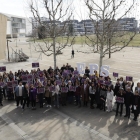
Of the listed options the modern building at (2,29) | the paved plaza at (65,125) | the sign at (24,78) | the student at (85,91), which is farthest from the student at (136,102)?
the modern building at (2,29)

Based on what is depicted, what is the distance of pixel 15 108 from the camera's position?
1005 centimetres

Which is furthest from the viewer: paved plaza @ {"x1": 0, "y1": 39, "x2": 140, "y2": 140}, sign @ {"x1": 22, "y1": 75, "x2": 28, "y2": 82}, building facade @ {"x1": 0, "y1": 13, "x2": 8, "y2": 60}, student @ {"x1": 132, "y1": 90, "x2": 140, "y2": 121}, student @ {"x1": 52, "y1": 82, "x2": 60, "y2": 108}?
building facade @ {"x1": 0, "y1": 13, "x2": 8, "y2": 60}

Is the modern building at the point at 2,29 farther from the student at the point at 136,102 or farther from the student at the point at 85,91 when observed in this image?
the student at the point at 136,102

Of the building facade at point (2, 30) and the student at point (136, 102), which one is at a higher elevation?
the building facade at point (2, 30)

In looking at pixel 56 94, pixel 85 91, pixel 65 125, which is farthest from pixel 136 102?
pixel 56 94

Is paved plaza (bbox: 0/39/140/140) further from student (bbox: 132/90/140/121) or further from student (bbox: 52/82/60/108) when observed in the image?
student (bbox: 132/90/140/121)

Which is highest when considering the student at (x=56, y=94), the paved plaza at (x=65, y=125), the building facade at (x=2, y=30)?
the building facade at (x=2, y=30)

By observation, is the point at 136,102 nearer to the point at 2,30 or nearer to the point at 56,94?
the point at 56,94

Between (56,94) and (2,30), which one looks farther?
(2,30)

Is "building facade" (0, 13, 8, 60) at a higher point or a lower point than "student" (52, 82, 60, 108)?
higher

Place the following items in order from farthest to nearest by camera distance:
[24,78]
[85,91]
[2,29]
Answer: [2,29]
[24,78]
[85,91]

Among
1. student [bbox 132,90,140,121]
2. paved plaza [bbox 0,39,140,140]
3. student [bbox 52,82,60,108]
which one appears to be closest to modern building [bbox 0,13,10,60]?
paved plaza [bbox 0,39,140,140]

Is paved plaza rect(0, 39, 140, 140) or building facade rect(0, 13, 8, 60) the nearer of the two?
paved plaza rect(0, 39, 140, 140)

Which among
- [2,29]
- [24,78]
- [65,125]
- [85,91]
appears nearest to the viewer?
[65,125]
